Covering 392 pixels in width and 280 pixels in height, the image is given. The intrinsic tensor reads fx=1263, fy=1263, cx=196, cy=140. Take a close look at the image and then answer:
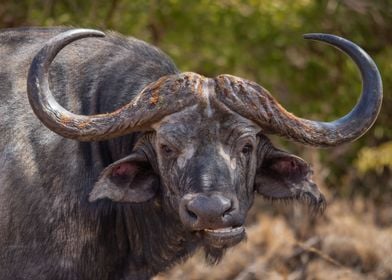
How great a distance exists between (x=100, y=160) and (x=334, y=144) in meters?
1.45

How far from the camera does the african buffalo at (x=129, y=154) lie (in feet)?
23.6

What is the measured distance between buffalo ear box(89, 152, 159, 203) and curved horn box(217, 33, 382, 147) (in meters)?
0.70

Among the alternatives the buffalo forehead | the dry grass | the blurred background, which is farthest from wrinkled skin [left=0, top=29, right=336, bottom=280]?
the blurred background

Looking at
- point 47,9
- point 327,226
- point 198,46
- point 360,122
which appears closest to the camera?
point 360,122

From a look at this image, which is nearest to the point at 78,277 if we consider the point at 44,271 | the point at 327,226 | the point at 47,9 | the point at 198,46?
the point at 44,271

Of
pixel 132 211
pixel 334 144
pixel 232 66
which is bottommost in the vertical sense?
pixel 232 66

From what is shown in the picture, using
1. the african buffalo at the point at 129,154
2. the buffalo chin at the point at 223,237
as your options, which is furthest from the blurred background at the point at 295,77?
the buffalo chin at the point at 223,237

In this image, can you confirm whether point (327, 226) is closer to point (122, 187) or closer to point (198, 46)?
point (198, 46)

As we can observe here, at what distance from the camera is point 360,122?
7.51 m

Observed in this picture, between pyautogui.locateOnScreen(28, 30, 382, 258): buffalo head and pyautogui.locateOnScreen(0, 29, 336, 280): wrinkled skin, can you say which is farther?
pyautogui.locateOnScreen(0, 29, 336, 280): wrinkled skin

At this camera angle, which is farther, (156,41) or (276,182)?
(156,41)

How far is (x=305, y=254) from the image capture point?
11.2 metres

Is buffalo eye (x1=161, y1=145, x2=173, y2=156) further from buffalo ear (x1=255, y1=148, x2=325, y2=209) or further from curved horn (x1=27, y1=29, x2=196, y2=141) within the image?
buffalo ear (x1=255, y1=148, x2=325, y2=209)

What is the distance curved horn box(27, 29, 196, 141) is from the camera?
711 centimetres
